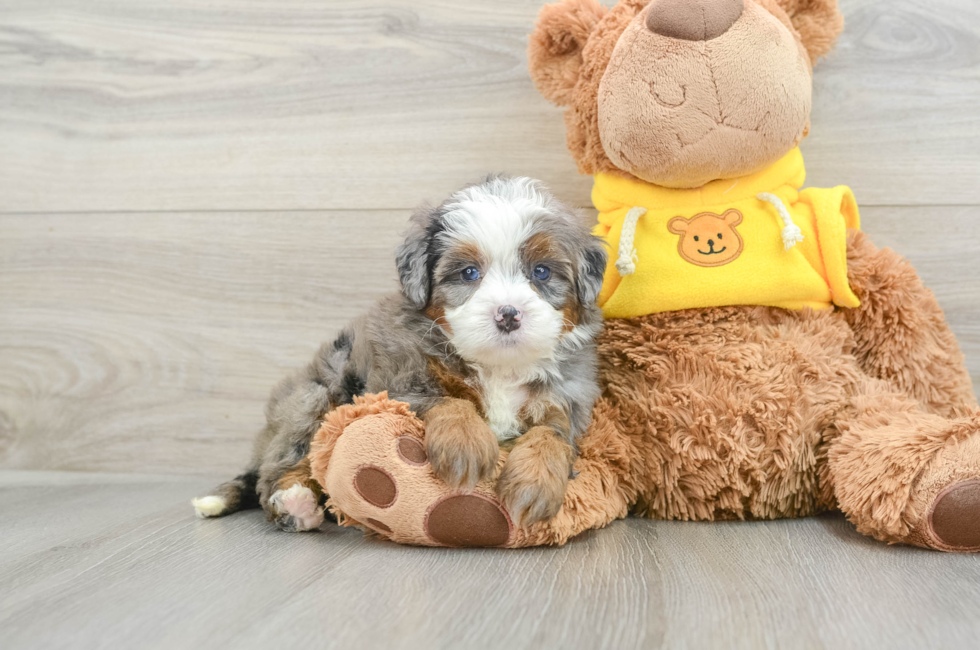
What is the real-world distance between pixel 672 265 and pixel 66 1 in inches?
81.7

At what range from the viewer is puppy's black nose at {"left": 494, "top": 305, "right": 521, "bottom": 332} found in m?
1.36

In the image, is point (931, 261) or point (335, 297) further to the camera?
point (335, 297)

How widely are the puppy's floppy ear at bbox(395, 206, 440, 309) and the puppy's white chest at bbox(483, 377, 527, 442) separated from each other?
22 centimetres

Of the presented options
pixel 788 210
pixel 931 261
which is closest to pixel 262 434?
pixel 788 210

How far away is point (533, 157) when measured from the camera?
214cm

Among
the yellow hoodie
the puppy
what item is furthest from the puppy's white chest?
the yellow hoodie

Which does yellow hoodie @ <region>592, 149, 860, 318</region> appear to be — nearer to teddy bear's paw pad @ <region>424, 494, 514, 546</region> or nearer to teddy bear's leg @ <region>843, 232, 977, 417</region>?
teddy bear's leg @ <region>843, 232, 977, 417</region>

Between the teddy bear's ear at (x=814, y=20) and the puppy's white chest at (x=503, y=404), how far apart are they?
1.07 metres

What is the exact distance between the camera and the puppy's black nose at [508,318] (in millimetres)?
1360

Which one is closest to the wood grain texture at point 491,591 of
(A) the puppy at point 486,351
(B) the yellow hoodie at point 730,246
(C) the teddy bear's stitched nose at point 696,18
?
(A) the puppy at point 486,351

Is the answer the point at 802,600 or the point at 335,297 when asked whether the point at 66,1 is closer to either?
the point at 335,297

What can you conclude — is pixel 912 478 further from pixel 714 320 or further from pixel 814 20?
pixel 814 20

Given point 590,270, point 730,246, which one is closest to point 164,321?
point 590,270

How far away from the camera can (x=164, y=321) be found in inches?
91.4
